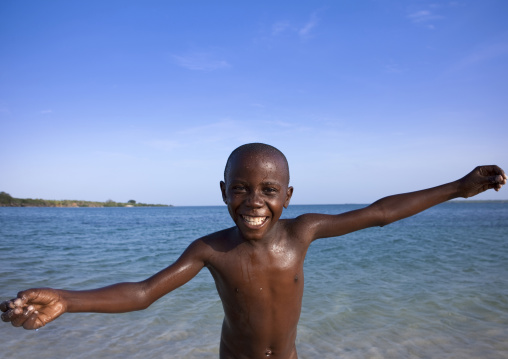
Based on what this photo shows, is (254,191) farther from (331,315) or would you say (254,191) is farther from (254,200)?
(331,315)

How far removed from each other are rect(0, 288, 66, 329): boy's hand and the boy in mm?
333

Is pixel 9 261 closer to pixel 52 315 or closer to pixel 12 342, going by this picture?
pixel 12 342

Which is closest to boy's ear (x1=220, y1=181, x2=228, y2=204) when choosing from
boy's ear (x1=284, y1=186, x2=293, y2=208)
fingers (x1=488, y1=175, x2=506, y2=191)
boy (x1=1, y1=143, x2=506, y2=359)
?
boy (x1=1, y1=143, x2=506, y2=359)

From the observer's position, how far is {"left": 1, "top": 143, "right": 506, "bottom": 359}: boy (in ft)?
7.20

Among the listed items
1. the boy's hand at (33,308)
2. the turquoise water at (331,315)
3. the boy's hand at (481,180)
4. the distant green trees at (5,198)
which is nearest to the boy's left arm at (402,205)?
the boy's hand at (481,180)

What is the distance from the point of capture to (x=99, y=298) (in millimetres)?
1938

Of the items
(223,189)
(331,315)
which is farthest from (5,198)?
(223,189)

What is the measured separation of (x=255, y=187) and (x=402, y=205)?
3.02ft

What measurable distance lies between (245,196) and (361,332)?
13.0 feet

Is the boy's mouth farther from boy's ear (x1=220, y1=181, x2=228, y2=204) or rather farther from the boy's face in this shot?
boy's ear (x1=220, y1=181, x2=228, y2=204)

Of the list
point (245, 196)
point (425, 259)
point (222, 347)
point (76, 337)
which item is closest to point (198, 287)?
point (76, 337)

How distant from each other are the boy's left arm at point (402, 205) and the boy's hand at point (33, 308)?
1.41 m

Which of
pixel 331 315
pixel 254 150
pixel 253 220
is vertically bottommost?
pixel 331 315

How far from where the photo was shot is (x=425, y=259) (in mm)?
11555
